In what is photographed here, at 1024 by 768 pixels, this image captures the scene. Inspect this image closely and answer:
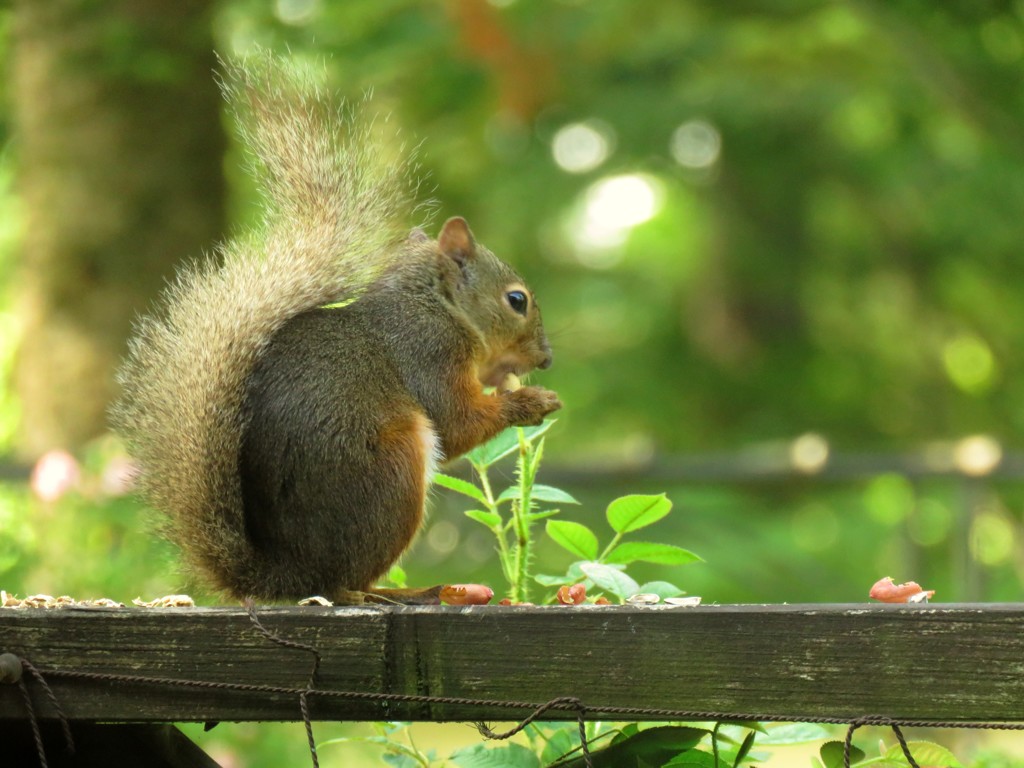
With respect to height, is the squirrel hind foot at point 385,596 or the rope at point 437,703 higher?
the squirrel hind foot at point 385,596

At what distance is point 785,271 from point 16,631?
717 centimetres

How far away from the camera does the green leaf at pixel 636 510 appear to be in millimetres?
1513

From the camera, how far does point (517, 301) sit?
2.49 m

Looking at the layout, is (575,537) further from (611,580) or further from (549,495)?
(611,580)

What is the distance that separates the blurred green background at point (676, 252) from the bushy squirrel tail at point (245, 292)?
13 cm

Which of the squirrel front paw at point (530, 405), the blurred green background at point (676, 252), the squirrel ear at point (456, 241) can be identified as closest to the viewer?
the squirrel front paw at point (530, 405)

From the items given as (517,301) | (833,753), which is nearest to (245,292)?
(517,301)

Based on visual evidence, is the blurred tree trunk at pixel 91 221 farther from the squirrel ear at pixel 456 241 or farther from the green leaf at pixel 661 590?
the green leaf at pixel 661 590

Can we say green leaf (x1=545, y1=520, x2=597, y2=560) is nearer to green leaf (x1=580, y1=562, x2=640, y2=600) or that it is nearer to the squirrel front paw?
green leaf (x1=580, y1=562, x2=640, y2=600)

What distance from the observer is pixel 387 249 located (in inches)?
91.4

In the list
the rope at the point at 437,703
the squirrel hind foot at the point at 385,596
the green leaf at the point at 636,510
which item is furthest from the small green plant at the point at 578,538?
the rope at the point at 437,703

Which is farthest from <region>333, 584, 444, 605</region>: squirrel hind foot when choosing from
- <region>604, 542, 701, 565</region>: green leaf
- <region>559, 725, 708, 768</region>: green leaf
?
<region>559, 725, 708, 768</region>: green leaf

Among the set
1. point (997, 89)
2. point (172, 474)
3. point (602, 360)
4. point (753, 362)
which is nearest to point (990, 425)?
point (753, 362)

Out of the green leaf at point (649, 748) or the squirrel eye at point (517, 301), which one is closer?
the green leaf at point (649, 748)
